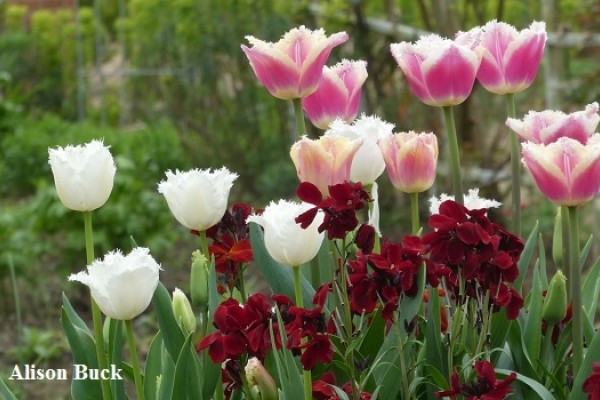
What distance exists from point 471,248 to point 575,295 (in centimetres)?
18

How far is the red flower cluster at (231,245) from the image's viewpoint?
178 cm

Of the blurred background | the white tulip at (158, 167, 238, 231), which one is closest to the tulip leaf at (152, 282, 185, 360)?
the white tulip at (158, 167, 238, 231)

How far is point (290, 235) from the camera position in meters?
1.54

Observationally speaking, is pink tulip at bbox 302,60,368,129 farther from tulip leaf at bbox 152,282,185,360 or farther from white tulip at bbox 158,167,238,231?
tulip leaf at bbox 152,282,185,360

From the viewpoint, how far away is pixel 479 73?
6.05ft

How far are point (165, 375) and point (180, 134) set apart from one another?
543 cm

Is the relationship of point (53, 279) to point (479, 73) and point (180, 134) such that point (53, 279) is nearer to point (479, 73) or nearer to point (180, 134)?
point (180, 134)

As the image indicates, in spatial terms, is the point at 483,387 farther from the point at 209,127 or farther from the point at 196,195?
the point at 209,127

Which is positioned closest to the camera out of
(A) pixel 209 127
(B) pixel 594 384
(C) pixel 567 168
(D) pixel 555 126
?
(B) pixel 594 384

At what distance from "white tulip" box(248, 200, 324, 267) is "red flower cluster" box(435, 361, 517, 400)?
25 centimetres

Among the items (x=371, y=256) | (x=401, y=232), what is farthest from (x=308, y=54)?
(x=401, y=232)

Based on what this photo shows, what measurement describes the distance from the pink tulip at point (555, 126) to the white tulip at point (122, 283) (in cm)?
54

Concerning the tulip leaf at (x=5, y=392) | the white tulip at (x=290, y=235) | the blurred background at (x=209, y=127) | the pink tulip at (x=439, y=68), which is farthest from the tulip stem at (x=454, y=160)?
the blurred background at (x=209, y=127)

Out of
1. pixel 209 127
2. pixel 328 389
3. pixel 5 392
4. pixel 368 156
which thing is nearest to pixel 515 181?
pixel 368 156
